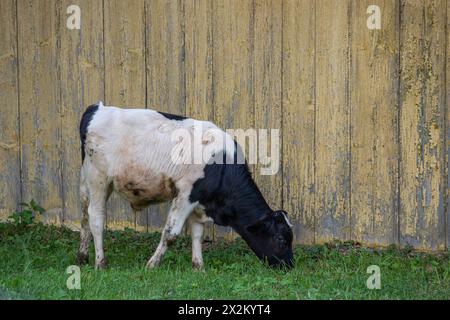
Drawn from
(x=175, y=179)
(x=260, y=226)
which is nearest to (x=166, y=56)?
(x=175, y=179)

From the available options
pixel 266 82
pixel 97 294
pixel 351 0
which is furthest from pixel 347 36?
pixel 97 294

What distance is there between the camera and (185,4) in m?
9.62

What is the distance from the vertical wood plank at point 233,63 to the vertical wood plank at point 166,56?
42cm

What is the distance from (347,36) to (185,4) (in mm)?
1889

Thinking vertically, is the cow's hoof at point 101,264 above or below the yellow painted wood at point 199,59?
below

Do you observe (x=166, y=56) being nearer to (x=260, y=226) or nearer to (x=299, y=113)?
(x=299, y=113)

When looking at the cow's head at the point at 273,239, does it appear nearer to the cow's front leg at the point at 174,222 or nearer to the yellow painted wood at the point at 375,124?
the cow's front leg at the point at 174,222

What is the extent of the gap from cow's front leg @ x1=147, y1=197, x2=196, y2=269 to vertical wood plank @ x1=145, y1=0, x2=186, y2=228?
64.5 inches

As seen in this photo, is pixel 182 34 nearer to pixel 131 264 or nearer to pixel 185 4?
pixel 185 4

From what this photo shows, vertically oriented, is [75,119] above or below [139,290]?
above

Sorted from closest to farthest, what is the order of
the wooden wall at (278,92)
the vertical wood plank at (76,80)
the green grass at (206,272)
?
1. the green grass at (206,272)
2. the wooden wall at (278,92)
3. the vertical wood plank at (76,80)

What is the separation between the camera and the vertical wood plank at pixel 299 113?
9242 millimetres

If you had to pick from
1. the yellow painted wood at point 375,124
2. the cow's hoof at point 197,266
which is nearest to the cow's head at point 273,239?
the cow's hoof at point 197,266

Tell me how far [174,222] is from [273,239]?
1.00 metres
